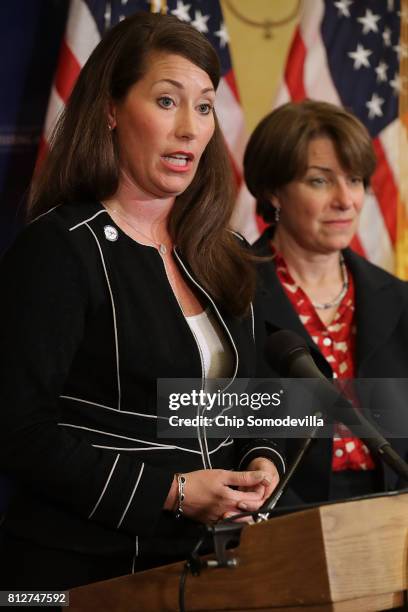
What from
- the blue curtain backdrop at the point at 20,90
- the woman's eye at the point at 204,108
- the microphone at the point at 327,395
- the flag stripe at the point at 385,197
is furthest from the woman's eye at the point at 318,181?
the microphone at the point at 327,395

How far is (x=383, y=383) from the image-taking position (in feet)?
8.75

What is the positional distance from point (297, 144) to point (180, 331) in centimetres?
122

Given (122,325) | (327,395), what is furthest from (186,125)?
(327,395)

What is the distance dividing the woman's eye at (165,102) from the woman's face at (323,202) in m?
1.05

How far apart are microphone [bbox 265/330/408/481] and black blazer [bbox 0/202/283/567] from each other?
264 millimetres

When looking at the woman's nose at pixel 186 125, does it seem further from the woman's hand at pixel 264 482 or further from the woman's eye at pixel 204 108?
the woman's hand at pixel 264 482

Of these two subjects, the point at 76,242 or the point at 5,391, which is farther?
the point at 76,242

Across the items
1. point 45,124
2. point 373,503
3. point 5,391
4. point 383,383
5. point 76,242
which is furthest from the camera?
point 45,124

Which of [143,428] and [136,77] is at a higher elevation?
[136,77]

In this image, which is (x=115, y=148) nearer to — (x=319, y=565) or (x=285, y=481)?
(x=285, y=481)

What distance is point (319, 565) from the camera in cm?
117

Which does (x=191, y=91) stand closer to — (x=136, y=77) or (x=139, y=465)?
(x=136, y=77)

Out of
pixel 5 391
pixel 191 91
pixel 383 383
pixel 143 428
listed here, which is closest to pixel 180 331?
pixel 143 428

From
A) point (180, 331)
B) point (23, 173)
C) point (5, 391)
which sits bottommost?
point (5, 391)
